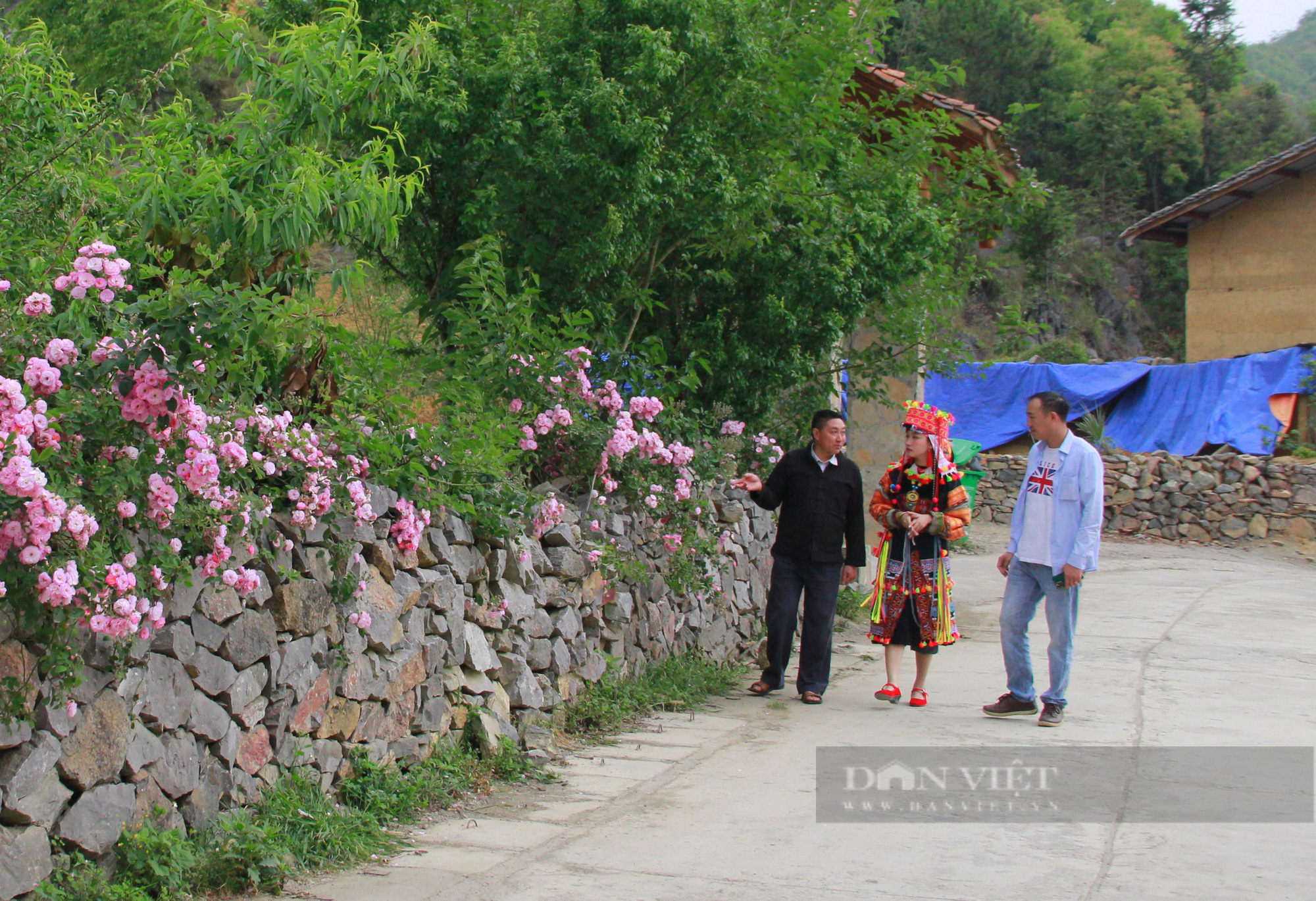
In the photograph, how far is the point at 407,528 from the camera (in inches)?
198

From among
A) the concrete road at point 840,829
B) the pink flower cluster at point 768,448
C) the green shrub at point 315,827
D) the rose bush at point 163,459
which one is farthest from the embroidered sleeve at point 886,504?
the green shrub at point 315,827

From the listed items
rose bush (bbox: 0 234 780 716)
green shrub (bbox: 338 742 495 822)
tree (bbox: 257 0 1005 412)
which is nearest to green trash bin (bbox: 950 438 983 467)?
tree (bbox: 257 0 1005 412)

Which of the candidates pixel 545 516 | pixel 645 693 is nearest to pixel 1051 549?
pixel 645 693

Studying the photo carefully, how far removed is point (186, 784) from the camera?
400 cm

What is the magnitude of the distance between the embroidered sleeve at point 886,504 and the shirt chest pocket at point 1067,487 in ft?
3.27

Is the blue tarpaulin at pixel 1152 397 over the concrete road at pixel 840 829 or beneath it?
over

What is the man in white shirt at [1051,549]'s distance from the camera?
6.70 metres

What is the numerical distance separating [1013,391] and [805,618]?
18.0 metres

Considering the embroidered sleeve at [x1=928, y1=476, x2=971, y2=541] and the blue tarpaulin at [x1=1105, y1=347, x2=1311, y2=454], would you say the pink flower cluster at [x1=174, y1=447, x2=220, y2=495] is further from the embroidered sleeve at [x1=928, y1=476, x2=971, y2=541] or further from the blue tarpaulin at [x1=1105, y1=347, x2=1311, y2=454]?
the blue tarpaulin at [x1=1105, y1=347, x2=1311, y2=454]

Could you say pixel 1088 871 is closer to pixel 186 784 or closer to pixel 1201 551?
pixel 186 784

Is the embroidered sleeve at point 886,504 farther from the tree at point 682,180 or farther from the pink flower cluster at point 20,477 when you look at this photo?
the pink flower cluster at point 20,477

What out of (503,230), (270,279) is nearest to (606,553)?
(503,230)

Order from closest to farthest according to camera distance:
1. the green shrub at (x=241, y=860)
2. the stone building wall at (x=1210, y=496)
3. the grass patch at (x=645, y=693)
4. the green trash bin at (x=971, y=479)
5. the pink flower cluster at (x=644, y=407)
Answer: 1. the green shrub at (x=241, y=860)
2. the grass patch at (x=645, y=693)
3. the pink flower cluster at (x=644, y=407)
4. the green trash bin at (x=971, y=479)
5. the stone building wall at (x=1210, y=496)

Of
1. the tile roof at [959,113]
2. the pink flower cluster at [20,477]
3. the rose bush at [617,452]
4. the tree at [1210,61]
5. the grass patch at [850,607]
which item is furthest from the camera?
the tree at [1210,61]
